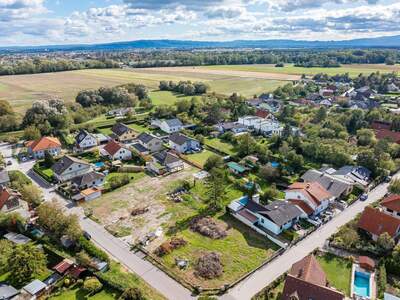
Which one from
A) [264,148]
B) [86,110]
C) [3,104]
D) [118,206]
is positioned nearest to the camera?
[118,206]

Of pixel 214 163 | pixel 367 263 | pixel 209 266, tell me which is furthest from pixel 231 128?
pixel 367 263

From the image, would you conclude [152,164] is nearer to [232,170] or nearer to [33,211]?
[232,170]

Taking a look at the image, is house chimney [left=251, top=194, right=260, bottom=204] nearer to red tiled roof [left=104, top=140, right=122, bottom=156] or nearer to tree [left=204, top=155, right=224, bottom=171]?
tree [left=204, top=155, right=224, bottom=171]

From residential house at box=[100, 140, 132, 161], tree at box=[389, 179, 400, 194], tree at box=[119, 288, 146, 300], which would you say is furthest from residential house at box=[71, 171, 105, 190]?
tree at box=[389, 179, 400, 194]

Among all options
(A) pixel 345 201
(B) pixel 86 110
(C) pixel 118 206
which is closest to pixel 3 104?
(B) pixel 86 110

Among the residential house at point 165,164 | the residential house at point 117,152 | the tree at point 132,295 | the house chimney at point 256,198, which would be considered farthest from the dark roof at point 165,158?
the tree at point 132,295

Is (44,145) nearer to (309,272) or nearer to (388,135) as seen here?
(309,272)
